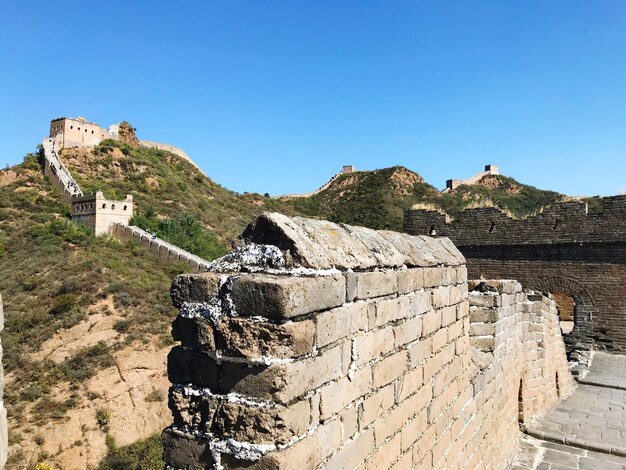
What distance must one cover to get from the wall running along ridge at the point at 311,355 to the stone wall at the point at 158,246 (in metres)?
21.0

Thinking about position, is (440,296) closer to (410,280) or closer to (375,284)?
(410,280)

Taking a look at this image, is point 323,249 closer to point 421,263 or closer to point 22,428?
point 421,263

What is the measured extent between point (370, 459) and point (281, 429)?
93 centimetres

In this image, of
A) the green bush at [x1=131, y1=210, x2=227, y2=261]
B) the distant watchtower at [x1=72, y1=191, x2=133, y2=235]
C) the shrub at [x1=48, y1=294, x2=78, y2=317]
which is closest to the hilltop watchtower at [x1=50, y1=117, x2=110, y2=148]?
the distant watchtower at [x1=72, y1=191, x2=133, y2=235]

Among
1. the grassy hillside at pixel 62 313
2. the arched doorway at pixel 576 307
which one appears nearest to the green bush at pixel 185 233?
the grassy hillside at pixel 62 313

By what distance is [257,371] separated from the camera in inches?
77.6

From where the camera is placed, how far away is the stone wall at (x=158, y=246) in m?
24.3

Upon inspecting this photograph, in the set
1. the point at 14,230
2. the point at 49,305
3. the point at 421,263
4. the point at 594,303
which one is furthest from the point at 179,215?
the point at 421,263

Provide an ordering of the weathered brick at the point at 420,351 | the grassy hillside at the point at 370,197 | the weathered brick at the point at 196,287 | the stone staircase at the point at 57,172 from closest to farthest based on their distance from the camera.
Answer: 1. the weathered brick at the point at 196,287
2. the weathered brick at the point at 420,351
3. the stone staircase at the point at 57,172
4. the grassy hillside at the point at 370,197

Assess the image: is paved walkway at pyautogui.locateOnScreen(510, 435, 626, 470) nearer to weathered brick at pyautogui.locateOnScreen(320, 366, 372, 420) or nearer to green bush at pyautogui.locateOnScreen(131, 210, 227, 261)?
weathered brick at pyautogui.locateOnScreen(320, 366, 372, 420)

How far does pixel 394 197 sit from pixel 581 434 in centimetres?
4156

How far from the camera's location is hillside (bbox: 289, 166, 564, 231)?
142ft

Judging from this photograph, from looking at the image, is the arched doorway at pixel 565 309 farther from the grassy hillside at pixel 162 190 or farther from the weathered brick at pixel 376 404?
the weathered brick at pixel 376 404

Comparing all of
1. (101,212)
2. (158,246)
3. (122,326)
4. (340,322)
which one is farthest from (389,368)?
(101,212)
